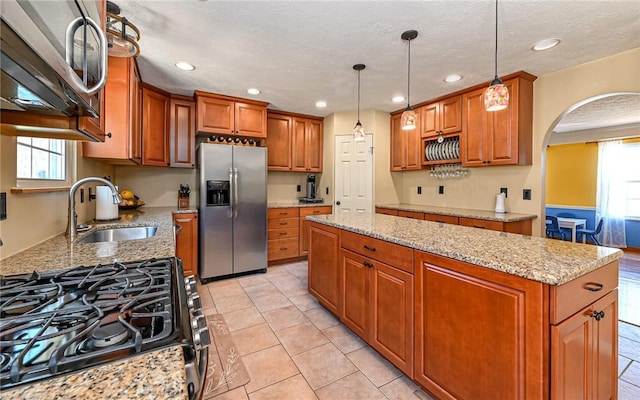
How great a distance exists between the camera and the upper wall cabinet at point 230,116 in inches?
137

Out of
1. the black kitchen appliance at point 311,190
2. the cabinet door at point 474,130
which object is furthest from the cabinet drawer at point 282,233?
the cabinet door at point 474,130

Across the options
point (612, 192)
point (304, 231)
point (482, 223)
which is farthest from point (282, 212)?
point (612, 192)

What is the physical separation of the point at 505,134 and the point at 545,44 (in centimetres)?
94

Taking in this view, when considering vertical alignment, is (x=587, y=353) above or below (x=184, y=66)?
below

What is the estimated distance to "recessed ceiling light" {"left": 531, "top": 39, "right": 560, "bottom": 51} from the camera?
2.27m

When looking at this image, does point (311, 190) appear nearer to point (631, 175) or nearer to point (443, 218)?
point (443, 218)

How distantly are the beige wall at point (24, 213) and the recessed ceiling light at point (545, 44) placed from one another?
3.60 m

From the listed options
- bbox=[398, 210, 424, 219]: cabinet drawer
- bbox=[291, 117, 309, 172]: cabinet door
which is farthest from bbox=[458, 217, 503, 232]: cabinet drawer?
bbox=[291, 117, 309, 172]: cabinet door

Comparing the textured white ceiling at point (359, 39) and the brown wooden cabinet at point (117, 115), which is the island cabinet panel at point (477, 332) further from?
the brown wooden cabinet at point (117, 115)

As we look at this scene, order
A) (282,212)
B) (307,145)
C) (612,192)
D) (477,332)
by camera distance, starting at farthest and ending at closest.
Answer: (612,192) → (307,145) → (282,212) → (477,332)

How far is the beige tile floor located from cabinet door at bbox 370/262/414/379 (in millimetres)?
150

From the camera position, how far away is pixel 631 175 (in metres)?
5.26

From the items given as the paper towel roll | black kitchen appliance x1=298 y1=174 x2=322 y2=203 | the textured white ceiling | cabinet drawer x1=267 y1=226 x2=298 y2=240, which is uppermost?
the textured white ceiling

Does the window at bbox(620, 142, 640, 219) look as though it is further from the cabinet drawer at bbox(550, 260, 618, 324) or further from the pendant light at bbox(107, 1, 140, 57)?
the pendant light at bbox(107, 1, 140, 57)
